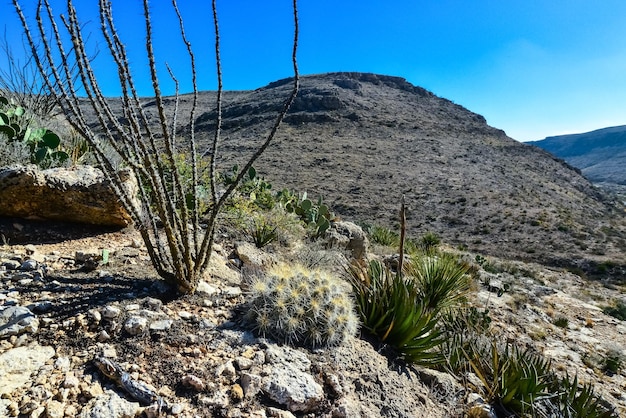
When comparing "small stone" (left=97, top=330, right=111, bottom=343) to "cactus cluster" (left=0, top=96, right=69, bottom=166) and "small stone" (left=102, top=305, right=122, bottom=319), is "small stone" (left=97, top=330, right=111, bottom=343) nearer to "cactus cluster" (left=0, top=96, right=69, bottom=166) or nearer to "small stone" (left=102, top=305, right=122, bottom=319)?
"small stone" (left=102, top=305, right=122, bottom=319)

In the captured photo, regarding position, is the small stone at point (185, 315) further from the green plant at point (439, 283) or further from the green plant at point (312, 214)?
the green plant at point (312, 214)

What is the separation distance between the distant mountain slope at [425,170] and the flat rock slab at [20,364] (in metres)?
16.7

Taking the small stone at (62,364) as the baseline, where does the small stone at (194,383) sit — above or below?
below

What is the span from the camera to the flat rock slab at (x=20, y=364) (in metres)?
2.16

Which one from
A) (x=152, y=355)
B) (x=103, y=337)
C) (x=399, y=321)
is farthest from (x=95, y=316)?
(x=399, y=321)

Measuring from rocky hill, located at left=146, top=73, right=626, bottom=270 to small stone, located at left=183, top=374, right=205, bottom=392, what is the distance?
35.2ft

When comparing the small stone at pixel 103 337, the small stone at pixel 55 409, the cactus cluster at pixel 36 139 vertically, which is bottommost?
the small stone at pixel 55 409

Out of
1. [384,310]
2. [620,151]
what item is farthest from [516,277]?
[620,151]

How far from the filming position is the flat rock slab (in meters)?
2.16

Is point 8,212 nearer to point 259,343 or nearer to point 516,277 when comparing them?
point 259,343

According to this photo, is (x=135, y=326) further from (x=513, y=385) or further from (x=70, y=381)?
(x=513, y=385)

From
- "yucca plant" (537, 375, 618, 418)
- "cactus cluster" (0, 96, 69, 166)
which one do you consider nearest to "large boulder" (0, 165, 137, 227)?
"cactus cluster" (0, 96, 69, 166)

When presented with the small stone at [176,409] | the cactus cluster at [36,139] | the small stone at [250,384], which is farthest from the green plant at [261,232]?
the small stone at [176,409]

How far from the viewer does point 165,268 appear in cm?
342
